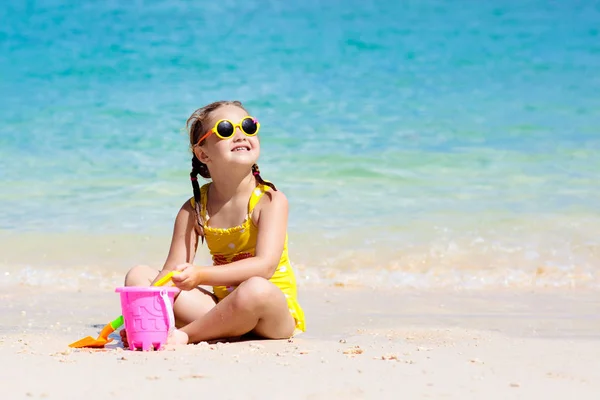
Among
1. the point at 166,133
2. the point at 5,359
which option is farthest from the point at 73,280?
the point at 166,133

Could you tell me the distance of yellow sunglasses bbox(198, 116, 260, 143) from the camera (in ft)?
11.7

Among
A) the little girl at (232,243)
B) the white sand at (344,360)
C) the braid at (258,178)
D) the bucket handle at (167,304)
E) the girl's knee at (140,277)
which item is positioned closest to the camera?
the white sand at (344,360)

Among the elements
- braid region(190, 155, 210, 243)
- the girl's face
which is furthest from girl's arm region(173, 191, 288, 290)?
braid region(190, 155, 210, 243)

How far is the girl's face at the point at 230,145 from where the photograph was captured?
3.59 metres

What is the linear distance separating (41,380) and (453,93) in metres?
9.80

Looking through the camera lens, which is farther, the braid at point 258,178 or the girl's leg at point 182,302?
the braid at point 258,178

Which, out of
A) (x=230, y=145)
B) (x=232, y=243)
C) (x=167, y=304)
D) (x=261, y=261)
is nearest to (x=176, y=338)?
(x=167, y=304)

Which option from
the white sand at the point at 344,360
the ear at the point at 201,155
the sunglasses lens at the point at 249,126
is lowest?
the white sand at the point at 344,360

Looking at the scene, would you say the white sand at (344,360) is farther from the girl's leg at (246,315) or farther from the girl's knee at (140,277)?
the girl's knee at (140,277)

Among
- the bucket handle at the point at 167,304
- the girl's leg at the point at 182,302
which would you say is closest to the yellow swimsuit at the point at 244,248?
the girl's leg at the point at 182,302

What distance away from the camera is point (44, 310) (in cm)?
462

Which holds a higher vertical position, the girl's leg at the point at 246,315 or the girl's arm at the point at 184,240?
the girl's arm at the point at 184,240

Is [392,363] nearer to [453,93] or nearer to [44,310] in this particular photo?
[44,310]

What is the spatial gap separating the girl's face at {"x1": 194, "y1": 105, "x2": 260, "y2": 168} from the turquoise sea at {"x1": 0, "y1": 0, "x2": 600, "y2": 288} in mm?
2623
